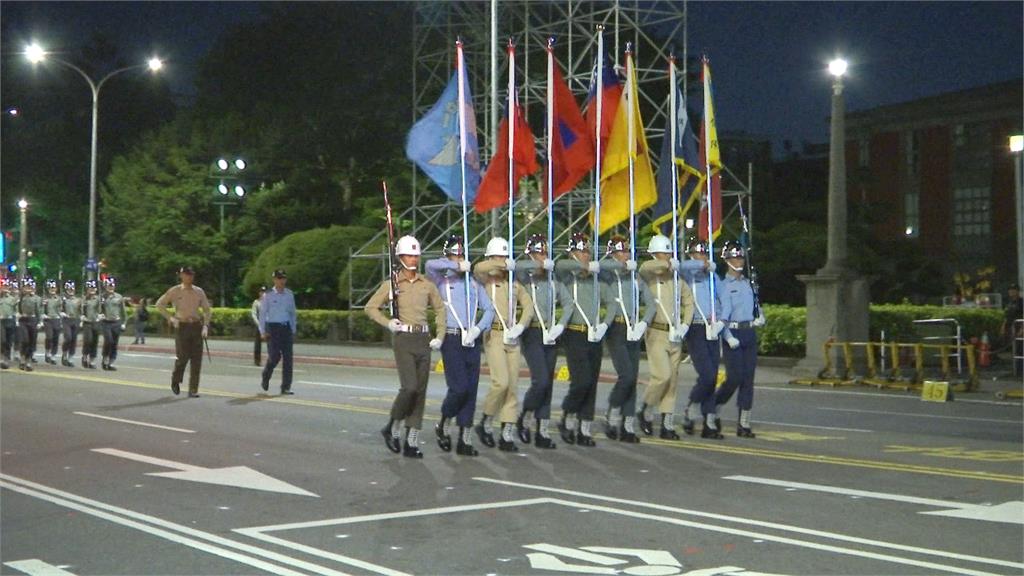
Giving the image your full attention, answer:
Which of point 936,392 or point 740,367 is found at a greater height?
point 740,367

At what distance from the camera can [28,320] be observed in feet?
93.8

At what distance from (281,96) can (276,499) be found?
175ft

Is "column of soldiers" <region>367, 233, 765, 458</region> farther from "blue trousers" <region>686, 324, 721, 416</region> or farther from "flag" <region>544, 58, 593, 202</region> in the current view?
"flag" <region>544, 58, 593, 202</region>

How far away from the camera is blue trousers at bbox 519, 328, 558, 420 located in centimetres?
1383

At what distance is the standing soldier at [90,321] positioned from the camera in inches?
1113

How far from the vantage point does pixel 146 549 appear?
8719 mm

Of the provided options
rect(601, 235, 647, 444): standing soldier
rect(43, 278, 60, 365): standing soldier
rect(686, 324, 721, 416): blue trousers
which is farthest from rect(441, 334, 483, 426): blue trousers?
rect(43, 278, 60, 365): standing soldier


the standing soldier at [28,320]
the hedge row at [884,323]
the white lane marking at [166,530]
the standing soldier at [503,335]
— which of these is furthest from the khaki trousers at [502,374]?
the hedge row at [884,323]

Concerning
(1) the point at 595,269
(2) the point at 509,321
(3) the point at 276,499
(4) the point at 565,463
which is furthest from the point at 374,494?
(1) the point at 595,269

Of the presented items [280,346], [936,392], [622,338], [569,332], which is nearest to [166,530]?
[569,332]

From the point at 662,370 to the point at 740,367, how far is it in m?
0.83

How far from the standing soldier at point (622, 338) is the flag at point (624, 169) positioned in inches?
69.6

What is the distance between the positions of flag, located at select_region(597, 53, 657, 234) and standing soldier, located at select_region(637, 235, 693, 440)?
151cm

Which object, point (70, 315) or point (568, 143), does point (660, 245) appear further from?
point (70, 315)
